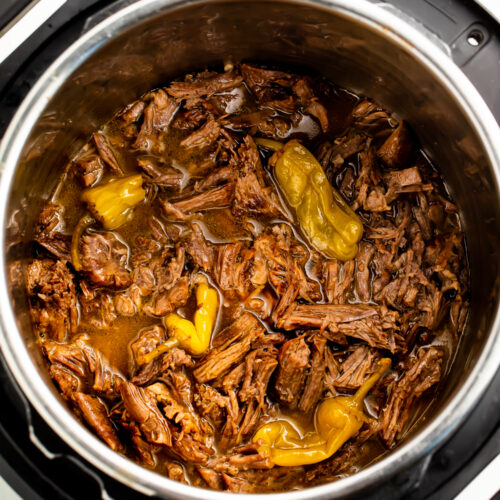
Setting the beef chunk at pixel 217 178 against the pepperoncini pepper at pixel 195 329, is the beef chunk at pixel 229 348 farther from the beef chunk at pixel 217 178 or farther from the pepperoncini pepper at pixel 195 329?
the beef chunk at pixel 217 178

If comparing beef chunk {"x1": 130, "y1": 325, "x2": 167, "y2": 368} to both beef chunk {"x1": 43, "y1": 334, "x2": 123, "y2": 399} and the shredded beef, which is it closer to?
the shredded beef

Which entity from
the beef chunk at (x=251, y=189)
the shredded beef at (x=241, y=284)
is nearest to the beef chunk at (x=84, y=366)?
the shredded beef at (x=241, y=284)

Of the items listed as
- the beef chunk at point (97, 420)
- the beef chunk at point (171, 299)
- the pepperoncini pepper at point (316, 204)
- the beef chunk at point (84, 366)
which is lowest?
the beef chunk at point (97, 420)

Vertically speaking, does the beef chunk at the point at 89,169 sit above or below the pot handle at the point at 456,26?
below

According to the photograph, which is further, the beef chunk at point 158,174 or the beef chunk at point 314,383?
the beef chunk at point 158,174

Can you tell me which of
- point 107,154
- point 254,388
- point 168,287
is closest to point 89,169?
point 107,154

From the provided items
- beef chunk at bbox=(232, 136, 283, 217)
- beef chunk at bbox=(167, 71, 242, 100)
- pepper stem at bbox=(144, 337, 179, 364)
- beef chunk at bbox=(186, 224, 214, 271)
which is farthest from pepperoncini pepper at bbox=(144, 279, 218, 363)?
beef chunk at bbox=(167, 71, 242, 100)

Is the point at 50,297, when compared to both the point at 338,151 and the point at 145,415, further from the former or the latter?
the point at 338,151
